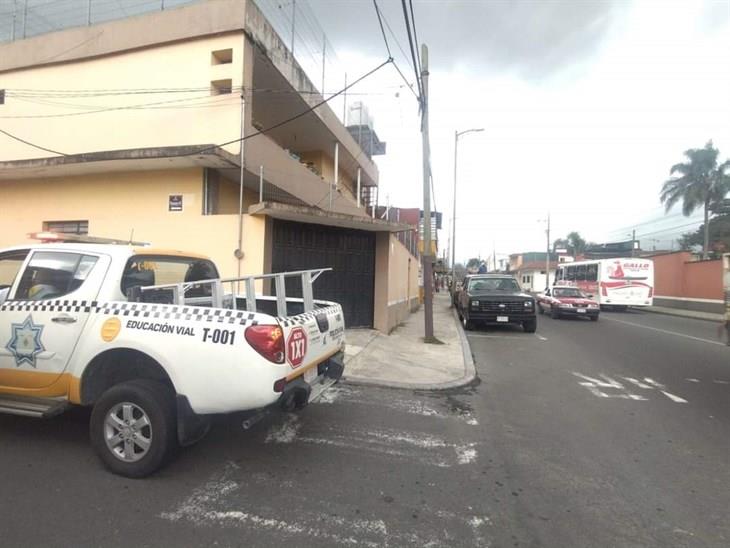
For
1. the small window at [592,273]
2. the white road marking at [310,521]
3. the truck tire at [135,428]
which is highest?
the small window at [592,273]

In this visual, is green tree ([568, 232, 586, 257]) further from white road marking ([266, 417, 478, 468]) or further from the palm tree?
white road marking ([266, 417, 478, 468])

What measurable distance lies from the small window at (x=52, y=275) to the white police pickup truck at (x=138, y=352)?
0.01m

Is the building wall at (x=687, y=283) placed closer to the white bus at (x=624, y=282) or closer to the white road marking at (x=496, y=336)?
the white bus at (x=624, y=282)

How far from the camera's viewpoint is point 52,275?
13.2ft

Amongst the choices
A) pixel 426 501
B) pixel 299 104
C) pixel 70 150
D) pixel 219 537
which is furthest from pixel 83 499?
pixel 299 104

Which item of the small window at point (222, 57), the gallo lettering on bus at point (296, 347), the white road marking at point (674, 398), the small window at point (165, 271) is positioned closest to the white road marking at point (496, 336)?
the white road marking at point (674, 398)

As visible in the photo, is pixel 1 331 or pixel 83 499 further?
pixel 1 331

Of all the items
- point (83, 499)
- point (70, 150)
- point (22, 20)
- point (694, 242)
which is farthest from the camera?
point (694, 242)

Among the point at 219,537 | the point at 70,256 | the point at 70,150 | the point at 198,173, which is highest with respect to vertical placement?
the point at 70,150

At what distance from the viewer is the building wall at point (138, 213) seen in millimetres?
8953

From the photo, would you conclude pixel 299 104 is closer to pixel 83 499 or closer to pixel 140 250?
pixel 140 250

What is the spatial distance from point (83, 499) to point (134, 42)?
1104cm

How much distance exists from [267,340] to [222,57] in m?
9.32

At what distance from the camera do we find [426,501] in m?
3.23
